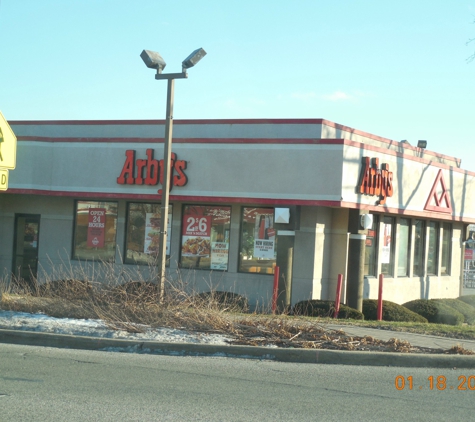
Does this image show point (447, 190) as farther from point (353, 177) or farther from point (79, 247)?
point (79, 247)

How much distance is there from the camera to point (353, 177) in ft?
53.5

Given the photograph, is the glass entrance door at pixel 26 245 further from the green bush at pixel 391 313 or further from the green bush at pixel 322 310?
the green bush at pixel 391 313

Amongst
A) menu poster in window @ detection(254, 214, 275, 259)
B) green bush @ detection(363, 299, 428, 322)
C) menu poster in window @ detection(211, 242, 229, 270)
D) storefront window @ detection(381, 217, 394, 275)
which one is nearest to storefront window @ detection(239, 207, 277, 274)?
menu poster in window @ detection(254, 214, 275, 259)

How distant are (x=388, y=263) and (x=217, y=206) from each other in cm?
555

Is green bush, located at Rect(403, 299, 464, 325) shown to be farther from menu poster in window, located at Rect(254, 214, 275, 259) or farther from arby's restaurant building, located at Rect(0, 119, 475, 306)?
menu poster in window, located at Rect(254, 214, 275, 259)

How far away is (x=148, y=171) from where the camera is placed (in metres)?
17.5

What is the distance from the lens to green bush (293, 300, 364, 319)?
1553 centimetres

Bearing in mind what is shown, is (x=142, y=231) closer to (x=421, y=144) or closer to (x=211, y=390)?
(x=421, y=144)

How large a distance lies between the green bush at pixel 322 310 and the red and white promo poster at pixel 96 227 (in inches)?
248

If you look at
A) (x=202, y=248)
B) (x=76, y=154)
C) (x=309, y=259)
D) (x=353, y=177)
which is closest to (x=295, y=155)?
(x=353, y=177)

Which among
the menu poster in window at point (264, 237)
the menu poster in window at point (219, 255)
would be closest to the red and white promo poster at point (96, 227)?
the menu poster in window at point (219, 255)

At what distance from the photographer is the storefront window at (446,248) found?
23.2 meters

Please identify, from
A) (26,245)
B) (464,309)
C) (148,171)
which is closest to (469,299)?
(464,309)

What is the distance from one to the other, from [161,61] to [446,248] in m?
14.0
